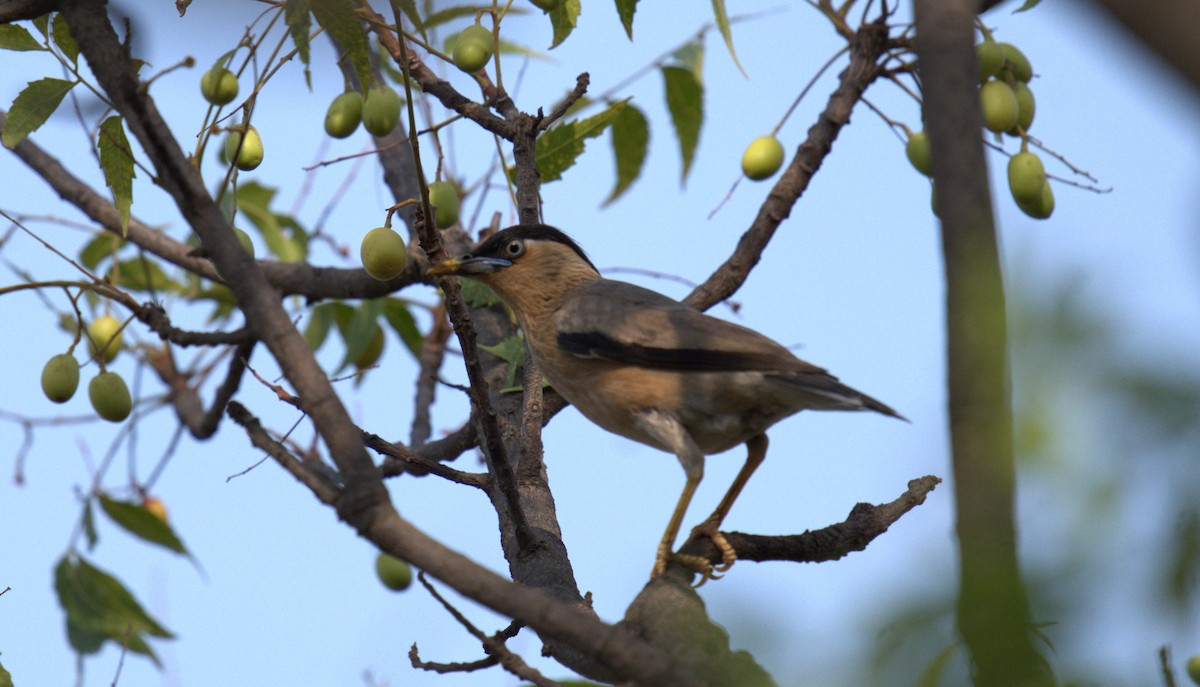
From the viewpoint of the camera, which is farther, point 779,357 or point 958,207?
point 779,357

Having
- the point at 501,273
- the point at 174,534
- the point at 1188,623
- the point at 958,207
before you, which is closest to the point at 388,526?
the point at 958,207

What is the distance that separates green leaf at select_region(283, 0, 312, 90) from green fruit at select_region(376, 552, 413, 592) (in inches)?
103

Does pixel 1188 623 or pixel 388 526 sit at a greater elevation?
pixel 388 526

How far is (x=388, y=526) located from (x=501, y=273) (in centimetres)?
318

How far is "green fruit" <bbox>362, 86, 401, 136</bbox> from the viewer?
463cm

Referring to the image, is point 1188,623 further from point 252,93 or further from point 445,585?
point 252,93

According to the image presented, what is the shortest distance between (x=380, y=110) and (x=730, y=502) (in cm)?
203

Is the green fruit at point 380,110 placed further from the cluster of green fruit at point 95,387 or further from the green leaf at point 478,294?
the green leaf at point 478,294

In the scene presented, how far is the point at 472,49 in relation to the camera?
4.62 m

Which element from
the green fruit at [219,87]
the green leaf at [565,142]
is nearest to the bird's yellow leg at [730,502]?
the green leaf at [565,142]

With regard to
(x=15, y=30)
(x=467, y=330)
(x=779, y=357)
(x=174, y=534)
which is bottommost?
(x=467, y=330)

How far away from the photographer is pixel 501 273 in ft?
18.3

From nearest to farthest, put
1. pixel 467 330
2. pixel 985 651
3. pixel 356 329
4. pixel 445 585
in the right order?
pixel 985 651 < pixel 445 585 < pixel 467 330 < pixel 356 329

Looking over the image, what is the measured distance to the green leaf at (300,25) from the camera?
357cm
